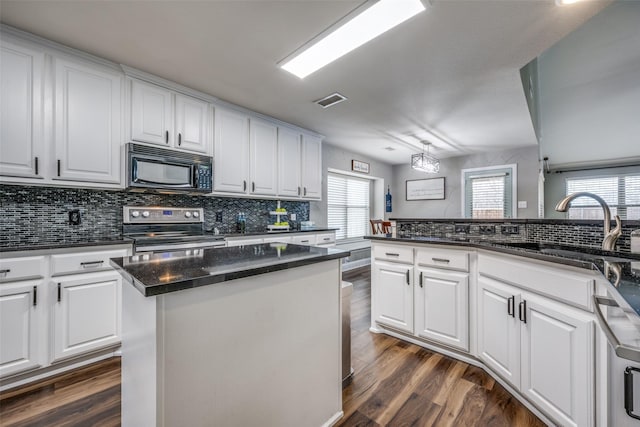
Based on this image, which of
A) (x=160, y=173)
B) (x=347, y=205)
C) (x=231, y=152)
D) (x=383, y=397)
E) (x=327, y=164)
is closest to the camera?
(x=383, y=397)

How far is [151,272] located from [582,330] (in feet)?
6.15

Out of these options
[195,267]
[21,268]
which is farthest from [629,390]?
[21,268]

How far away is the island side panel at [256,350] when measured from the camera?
2.82ft

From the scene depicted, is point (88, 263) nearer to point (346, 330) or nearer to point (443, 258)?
point (346, 330)

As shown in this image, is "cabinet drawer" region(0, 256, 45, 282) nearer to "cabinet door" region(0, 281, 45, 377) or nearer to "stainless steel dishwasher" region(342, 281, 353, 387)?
"cabinet door" region(0, 281, 45, 377)

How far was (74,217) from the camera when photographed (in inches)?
89.5

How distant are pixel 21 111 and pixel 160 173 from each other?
37.0 inches

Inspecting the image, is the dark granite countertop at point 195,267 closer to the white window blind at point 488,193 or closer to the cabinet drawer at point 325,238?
the cabinet drawer at point 325,238

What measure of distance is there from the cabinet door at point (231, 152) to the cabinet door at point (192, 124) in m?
0.14

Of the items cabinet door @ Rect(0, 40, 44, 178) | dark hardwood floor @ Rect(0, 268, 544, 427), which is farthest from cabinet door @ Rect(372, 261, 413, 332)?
cabinet door @ Rect(0, 40, 44, 178)

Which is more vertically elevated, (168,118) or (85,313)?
(168,118)

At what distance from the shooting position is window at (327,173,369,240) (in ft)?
17.4

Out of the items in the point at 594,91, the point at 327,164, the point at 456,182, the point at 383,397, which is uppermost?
the point at 594,91

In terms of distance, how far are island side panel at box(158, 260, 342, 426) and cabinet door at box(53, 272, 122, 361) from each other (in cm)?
167
